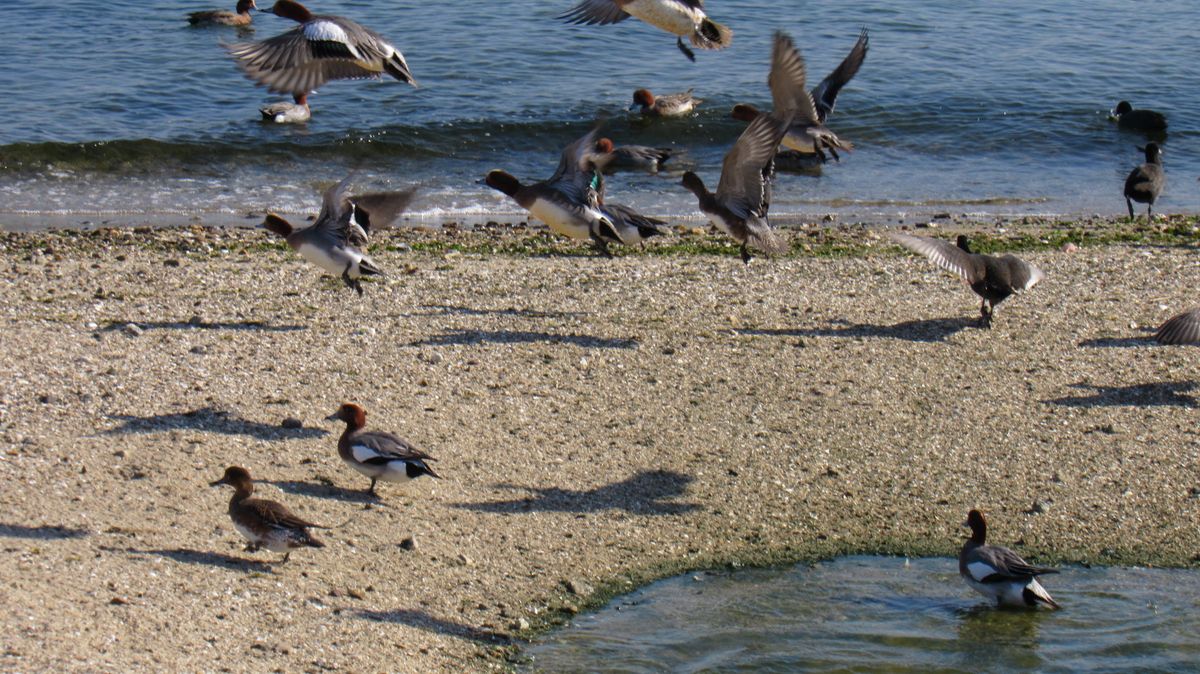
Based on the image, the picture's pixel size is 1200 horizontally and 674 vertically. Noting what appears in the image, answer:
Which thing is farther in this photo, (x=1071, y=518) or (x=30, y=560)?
(x=1071, y=518)

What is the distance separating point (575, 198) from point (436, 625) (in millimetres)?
5317

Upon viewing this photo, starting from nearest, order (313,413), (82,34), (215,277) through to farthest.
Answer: (313,413)
(215,277)
(82,34)

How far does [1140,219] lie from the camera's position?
50.8 feet

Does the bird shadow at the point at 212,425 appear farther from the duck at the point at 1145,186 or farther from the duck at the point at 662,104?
the duck at the point at 662,104

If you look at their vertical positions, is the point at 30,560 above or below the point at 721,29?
below

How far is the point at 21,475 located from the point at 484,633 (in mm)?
2751

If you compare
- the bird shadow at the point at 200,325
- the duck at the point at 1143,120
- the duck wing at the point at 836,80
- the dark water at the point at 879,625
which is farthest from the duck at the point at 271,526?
the duck at the point at 1143,120

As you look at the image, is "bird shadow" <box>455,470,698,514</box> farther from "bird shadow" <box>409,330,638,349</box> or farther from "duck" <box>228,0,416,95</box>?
"duck" <box>228,0,416,95</box>

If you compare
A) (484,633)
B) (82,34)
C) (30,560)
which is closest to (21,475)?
(30,560)

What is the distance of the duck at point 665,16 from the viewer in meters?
11.6

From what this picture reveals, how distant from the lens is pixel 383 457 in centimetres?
740

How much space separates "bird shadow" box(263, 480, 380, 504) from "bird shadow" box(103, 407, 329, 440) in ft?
1.96

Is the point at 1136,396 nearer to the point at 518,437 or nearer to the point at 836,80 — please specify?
the point at 518,437

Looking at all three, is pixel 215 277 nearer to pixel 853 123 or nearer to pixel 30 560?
pixel 30 560
